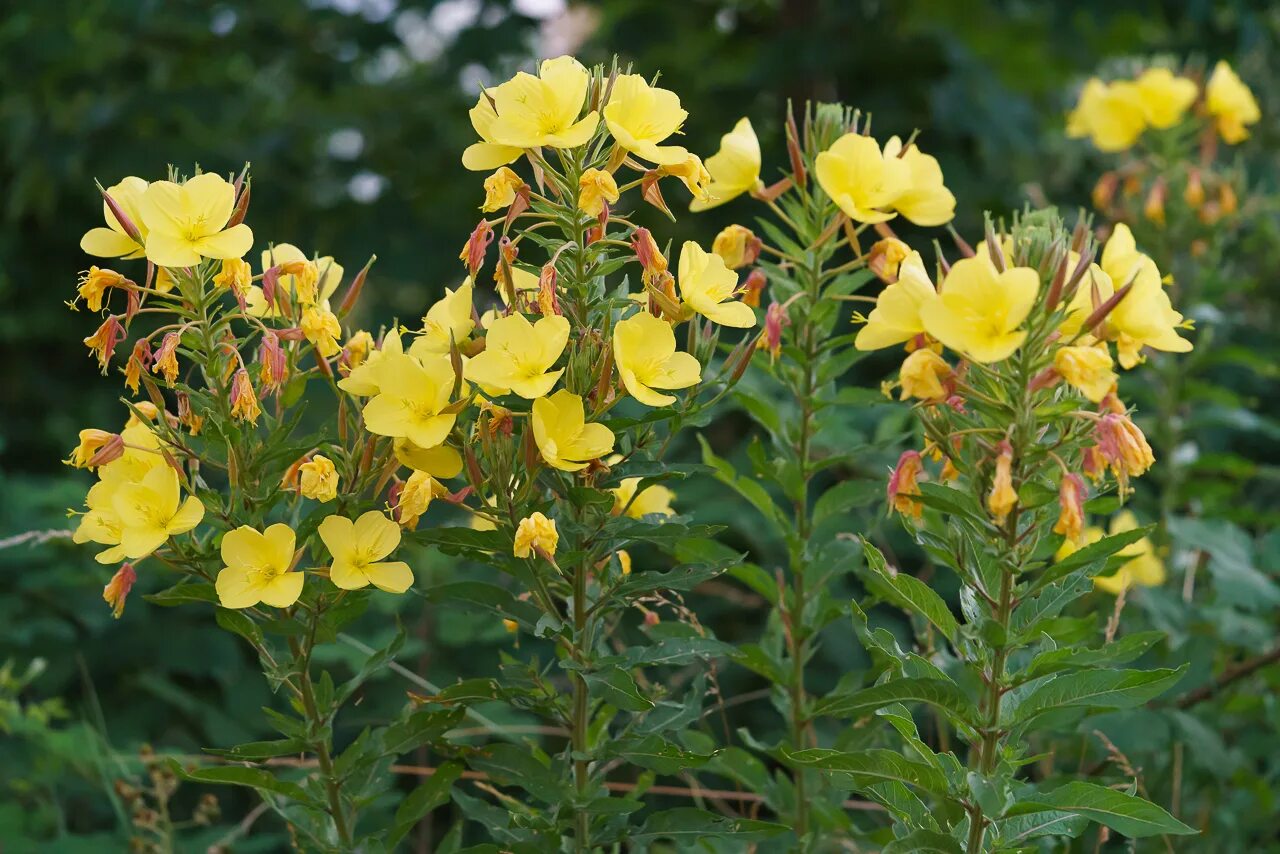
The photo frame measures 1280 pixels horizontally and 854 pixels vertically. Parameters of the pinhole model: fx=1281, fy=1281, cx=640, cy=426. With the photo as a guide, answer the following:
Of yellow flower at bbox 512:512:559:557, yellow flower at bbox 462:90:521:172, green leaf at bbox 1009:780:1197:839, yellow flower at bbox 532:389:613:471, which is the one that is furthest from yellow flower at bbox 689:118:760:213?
green leaf at bbox 1009:780:1197:839

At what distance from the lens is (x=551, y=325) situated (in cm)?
134

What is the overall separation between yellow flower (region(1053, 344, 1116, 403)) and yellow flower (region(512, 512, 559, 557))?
0.53 meters

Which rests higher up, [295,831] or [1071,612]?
[1071,612]

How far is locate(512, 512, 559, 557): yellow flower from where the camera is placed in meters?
1.31

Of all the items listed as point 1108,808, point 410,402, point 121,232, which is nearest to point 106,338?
point 121,232

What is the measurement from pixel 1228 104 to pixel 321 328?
232 centimetres

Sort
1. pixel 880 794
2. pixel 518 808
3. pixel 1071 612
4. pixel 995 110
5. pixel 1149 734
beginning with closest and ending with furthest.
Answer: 1. pixel 880 794
2. pixel 518 808
3. pixel 1149 734
4. pixel 1071 612
5. pixel 995 110

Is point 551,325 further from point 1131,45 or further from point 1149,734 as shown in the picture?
point 1131,45

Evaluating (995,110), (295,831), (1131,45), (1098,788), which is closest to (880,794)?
(1098,788)

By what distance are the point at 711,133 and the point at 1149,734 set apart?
240 centimetres

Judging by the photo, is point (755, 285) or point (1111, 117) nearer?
point (755, 285)

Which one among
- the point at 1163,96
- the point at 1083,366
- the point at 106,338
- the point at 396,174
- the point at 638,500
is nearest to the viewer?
the point at 1083,366

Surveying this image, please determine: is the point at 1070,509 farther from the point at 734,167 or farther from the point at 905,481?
the point at 734,167

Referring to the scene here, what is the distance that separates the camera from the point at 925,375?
1.31 metres
